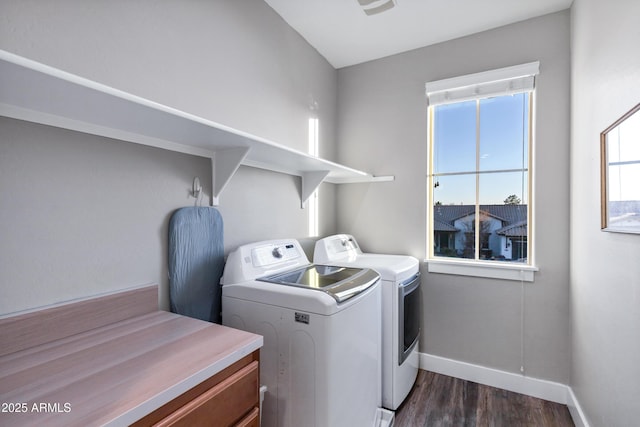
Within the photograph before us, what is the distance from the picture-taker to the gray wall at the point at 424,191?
2.02 metres

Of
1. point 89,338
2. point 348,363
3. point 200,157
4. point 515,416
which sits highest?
point 200,157

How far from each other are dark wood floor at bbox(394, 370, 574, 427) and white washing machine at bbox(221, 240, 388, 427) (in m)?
0.48

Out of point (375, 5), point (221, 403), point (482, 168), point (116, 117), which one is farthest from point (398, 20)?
point (221, 403)

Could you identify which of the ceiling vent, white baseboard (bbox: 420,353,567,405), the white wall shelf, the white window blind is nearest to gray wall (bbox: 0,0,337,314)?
the white wall shelf

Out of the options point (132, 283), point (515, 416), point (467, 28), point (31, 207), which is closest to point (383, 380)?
point (515, 416)

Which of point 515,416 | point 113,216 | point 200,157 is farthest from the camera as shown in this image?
point 515,416

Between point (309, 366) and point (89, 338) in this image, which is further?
point (309, 366)

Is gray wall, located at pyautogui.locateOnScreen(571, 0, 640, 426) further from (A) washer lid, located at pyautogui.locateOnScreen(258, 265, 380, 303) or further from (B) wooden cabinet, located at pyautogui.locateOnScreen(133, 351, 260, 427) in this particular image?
(B) wooden cabinet, located at pyautogui.locateOnScreen(133, 351, 260, 427)

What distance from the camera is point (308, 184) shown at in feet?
7.53

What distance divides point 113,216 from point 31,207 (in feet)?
0.80

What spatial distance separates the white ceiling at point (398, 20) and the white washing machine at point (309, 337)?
66.5 inches

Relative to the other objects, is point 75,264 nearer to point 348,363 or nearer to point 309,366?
point 309,366

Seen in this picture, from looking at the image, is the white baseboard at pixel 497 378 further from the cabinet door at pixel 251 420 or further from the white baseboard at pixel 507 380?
the cabinet door at pixel 251 420

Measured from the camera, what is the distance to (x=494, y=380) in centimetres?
217
